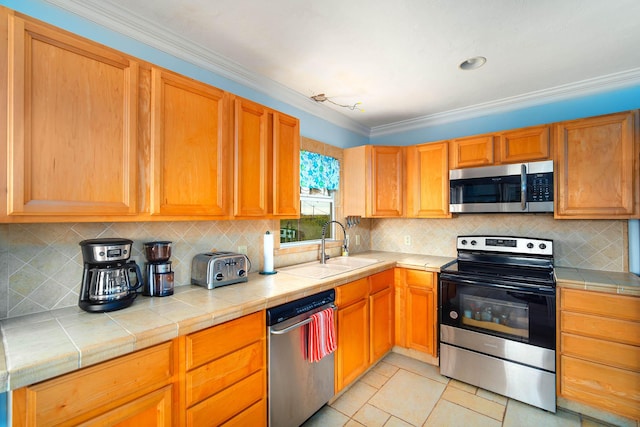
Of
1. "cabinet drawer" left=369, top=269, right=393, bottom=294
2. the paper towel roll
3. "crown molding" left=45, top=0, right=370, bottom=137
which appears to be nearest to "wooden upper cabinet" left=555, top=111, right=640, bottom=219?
"cabinet drawer" left=369, top=269, right=393, bottom=294

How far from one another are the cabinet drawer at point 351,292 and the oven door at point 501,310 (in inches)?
28.2

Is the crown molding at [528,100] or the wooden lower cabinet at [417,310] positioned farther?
the wooden lower cabinet at [417,310]

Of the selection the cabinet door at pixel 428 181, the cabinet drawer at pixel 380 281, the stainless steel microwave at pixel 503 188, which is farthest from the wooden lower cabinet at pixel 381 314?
the stainless steel microwave at pixel 503 188

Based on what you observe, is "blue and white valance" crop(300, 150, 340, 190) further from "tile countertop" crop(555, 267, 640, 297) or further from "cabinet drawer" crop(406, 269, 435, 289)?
"tile countertop" crop(555, 267, 640, 297)

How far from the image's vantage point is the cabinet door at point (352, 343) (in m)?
2.22

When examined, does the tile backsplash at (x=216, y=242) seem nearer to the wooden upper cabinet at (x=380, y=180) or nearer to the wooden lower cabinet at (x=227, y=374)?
the wooden upper cabinet at (x=380, y=180)

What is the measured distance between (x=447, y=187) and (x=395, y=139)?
1068 millimetres

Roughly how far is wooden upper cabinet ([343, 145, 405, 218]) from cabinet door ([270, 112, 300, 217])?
3.54ft

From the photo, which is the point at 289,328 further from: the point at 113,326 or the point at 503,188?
the point at 503,188

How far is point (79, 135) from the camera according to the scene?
4.15 ft

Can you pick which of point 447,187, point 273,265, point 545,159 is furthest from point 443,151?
point 273,265

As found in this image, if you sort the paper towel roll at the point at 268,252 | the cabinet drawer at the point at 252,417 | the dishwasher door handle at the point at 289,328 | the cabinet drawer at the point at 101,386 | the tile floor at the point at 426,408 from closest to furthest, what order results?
the cabinet drawer at the point at 101,386 → the cabinet drawer at the point at 252,417 → the dishwasher door handle at the point at 289,328 → the tile floor at the point at 426,408 → the paper towel roll at the point at 268,252

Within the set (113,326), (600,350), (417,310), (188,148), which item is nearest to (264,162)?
(188,148)

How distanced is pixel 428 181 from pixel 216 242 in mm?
2169
